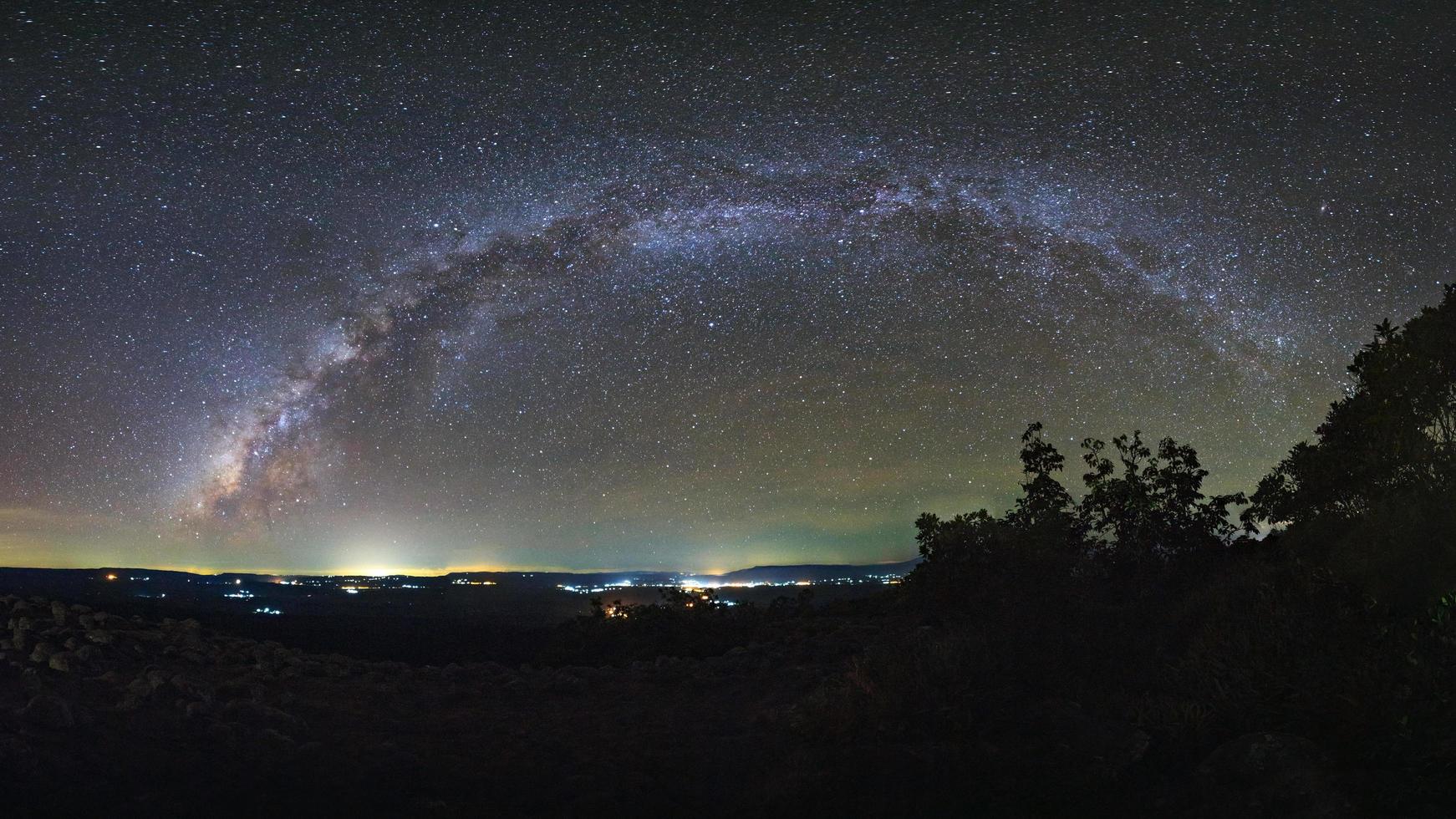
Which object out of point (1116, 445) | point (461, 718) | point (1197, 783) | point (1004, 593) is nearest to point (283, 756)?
point (461, 718)

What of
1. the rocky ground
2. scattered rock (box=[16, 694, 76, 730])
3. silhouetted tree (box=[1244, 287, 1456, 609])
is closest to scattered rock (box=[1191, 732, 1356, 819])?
the rocky ground

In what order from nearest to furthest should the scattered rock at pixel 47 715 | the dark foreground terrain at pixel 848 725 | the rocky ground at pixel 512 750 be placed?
the dark foreground terrain at pixel 848 725, the rocky ground at pixel 512 750, the scattered rock at pixel 47 715

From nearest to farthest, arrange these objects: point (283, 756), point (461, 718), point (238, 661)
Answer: point (283, 756), point (461, 718), point (238, 661)

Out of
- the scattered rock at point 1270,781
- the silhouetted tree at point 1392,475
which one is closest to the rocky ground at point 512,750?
the scattered rock at point 1270,781

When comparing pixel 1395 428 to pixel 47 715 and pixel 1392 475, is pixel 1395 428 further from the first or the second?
pixel 47 715

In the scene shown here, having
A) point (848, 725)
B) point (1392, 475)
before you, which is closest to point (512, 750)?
point (848, 725)

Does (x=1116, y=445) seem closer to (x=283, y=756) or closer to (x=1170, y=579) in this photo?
(x=1170, y=579)

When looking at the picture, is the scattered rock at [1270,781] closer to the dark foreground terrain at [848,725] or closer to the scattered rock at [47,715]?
the dark foreground terrain at [848,725]
